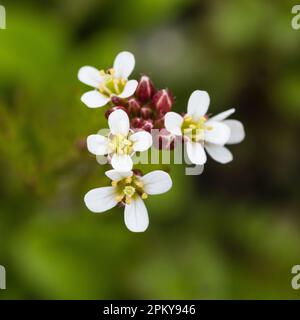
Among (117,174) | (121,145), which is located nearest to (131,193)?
(117,174)

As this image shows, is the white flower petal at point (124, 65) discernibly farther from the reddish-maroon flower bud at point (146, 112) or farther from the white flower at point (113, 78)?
the reddish-maroon flower bud at point (146, 112)

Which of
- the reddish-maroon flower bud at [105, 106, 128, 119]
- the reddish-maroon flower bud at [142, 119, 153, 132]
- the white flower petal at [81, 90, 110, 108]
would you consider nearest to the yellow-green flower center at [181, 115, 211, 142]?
the reddish-maroon flower bud at [142, 119, 153, 132]

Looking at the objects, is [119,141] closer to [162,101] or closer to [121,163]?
[121,163]

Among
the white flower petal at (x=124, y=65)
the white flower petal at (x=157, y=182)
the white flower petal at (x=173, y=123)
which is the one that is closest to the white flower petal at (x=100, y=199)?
the white flower petal at (x=157, y=182)

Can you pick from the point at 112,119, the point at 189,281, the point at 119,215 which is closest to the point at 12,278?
the point at 119,215

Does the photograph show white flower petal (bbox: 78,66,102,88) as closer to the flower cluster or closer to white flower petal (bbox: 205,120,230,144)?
the flower cluster

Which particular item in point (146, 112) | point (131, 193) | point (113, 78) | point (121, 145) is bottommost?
point (131, 193)

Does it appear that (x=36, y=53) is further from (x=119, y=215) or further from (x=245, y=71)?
(x=245, y=71)
